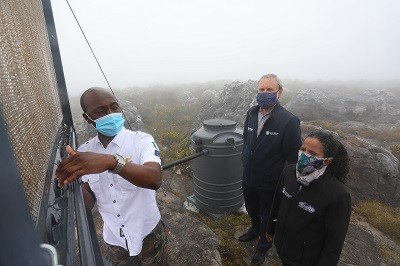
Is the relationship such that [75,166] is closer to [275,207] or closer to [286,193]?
[286,193]

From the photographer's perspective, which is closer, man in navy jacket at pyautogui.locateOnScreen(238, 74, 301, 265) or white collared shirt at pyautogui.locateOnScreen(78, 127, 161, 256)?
white collared shirt at pyautogui.locateOnScreen(78, 127, 161, 256)

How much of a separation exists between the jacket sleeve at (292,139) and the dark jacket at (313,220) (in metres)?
0.63

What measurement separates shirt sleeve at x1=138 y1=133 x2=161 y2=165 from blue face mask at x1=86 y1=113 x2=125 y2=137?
242 mm

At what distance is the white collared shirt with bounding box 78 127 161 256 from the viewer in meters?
2.13

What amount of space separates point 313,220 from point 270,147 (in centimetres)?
129

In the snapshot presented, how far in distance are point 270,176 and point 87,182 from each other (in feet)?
8.63

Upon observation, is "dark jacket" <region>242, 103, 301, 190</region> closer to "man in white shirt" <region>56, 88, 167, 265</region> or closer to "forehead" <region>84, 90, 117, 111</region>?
"man in white shirt" <region>56, 88, 167, 265</region>

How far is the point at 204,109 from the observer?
45.1 feet

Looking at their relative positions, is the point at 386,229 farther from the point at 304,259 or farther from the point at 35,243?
the point at 35,243

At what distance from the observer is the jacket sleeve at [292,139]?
3436mm

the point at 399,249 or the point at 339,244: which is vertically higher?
the point at 339,244

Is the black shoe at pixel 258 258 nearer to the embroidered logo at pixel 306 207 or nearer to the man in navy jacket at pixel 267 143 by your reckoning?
the man in navy jacket at pixel 267 143

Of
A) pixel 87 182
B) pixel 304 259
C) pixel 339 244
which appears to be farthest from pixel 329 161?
pixel 87 182

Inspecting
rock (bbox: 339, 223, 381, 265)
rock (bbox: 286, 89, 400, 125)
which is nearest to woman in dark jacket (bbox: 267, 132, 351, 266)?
rock (bbox: 339, 223, 381, 265)
